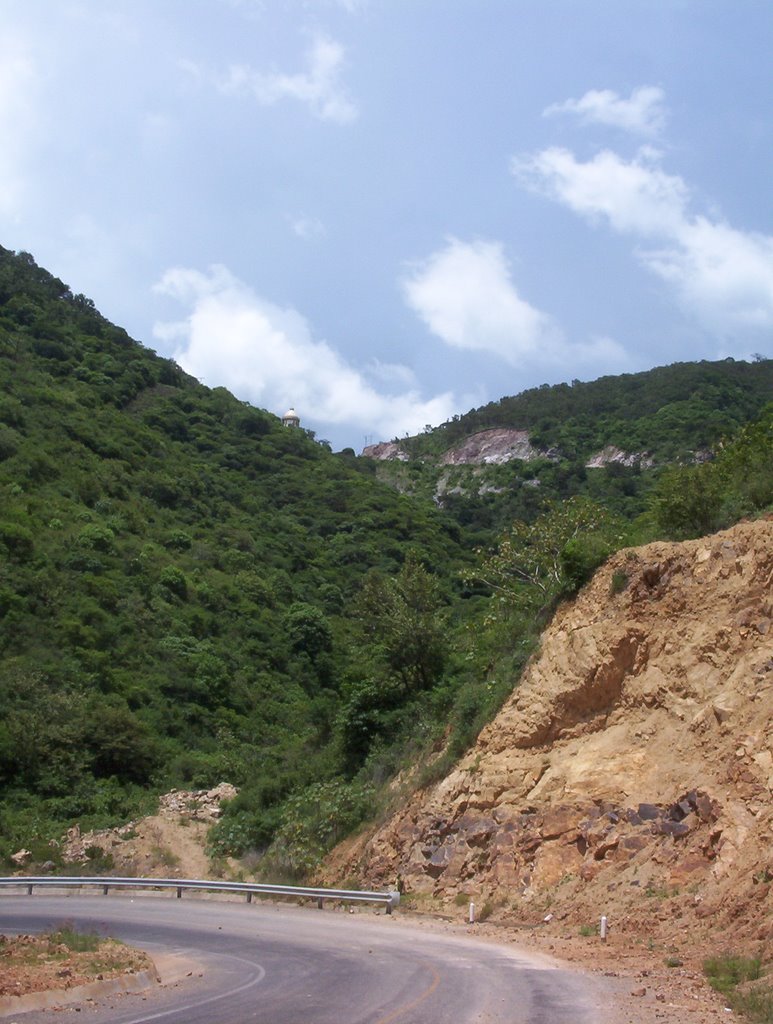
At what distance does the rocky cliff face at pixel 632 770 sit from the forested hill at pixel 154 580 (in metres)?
11.8

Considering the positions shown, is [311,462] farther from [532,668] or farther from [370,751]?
[532,668]

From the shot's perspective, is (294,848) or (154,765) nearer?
(294,848)

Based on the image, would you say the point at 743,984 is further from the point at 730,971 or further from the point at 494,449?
the point at 494,449

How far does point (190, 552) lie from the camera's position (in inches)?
2218

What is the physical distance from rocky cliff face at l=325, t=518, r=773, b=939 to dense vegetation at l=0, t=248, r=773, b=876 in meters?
1.94

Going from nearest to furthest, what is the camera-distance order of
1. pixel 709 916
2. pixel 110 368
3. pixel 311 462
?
pixel 709 916 → pixel 110 368 → pixel 311 462

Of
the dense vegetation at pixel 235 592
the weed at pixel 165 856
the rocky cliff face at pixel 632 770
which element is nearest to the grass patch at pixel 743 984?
the rocky cliff face at pixel 632 770

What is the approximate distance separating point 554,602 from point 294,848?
423 inches

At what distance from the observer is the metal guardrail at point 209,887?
70.2 feet

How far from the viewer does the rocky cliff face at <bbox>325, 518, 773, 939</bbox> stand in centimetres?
1680

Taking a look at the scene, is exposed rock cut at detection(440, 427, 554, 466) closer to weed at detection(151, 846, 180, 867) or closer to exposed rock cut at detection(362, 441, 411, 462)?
exposed rock cut at detection(362, 441, 411, 462)

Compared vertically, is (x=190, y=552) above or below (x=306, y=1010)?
above

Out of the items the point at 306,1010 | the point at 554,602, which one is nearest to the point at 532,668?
the point at 554,602

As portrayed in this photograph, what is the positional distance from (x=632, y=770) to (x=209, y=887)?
12370mm
